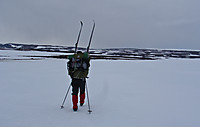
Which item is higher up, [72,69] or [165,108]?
[72,69]

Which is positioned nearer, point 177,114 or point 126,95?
point 177,114

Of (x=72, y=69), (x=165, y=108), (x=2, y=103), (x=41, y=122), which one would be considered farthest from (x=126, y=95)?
(x=2, y=103)

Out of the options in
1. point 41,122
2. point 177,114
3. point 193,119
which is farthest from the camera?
point 177,114

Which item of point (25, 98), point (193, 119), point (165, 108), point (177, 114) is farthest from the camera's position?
point (25, 98)

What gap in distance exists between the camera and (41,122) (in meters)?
4.15

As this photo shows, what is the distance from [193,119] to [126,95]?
2918 mm

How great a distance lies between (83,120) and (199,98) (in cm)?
488

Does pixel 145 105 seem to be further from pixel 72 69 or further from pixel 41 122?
pixel 41 122

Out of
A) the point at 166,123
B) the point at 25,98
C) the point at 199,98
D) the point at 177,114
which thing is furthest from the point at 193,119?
the point at 25,98

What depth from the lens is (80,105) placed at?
18.3 feet

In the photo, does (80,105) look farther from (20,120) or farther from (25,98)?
(25,98)

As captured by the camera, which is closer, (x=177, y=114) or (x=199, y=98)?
(x=177, y=114)

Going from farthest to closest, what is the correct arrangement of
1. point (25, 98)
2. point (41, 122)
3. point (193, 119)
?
point (25, 98) < point (193, 119) < point (41, 122)

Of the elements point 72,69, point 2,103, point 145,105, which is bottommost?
point 2,103
